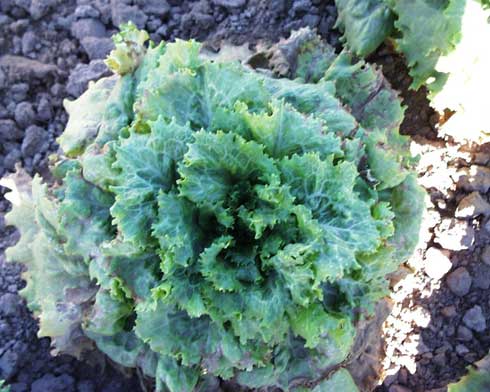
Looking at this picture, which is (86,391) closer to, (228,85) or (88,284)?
(88,284)

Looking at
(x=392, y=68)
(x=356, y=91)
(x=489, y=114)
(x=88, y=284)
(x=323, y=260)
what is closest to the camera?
(x=323, y=260)

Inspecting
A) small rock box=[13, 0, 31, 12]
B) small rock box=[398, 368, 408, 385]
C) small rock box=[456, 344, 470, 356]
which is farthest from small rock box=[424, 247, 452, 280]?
small rock box=[13, 0, 31, 12]

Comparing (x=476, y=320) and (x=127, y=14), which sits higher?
(x=127, y=14)

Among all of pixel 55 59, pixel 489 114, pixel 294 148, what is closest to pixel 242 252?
pixel 294 148

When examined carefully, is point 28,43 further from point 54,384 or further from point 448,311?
point 448,311

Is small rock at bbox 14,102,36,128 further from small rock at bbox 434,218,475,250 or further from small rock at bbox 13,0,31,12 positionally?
small rock at bbox 434,218,475,250

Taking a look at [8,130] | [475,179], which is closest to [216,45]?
[8,130]
